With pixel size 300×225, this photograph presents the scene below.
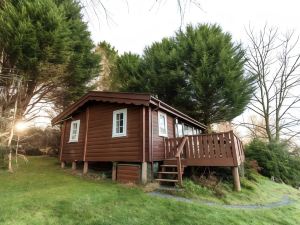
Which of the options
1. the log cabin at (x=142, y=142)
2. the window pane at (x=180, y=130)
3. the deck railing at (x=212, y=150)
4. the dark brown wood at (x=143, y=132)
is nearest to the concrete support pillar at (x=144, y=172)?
the log cabin at (x=142, y=142)

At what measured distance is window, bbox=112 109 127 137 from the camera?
911 centimetres

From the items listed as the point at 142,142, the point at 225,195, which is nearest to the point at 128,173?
the point at 142,142

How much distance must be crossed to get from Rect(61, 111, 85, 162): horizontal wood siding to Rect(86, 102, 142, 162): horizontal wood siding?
2.51ft

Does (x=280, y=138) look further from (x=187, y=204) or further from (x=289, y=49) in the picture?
(x=187, y=204)

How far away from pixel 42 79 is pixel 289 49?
22183 millimetres

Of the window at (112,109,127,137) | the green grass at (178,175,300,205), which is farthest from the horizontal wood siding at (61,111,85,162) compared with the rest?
the green grass at (178,175,300,205)

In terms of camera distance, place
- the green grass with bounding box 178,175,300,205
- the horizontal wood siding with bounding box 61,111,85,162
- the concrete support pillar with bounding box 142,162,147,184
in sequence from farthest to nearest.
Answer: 1. the horizontal wood siding with bounding box 61,111,85,162
2. the concrete support pillar with bounding box 142,162,147,184
3. the green grass with bounding box 178,175,300,205

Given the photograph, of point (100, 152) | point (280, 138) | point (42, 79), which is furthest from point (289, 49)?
point (42, 79)

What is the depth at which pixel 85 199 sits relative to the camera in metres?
5.79

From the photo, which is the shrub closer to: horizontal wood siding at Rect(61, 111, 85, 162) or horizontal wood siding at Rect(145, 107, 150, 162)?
horizontal wood siding at Rect(145, 107, 150, 162)

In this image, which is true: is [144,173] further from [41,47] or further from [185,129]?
[41,47]

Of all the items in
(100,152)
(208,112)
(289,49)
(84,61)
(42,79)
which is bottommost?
(100,152)

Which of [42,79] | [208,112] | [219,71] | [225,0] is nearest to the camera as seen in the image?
[225,0]

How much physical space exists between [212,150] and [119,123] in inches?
167
